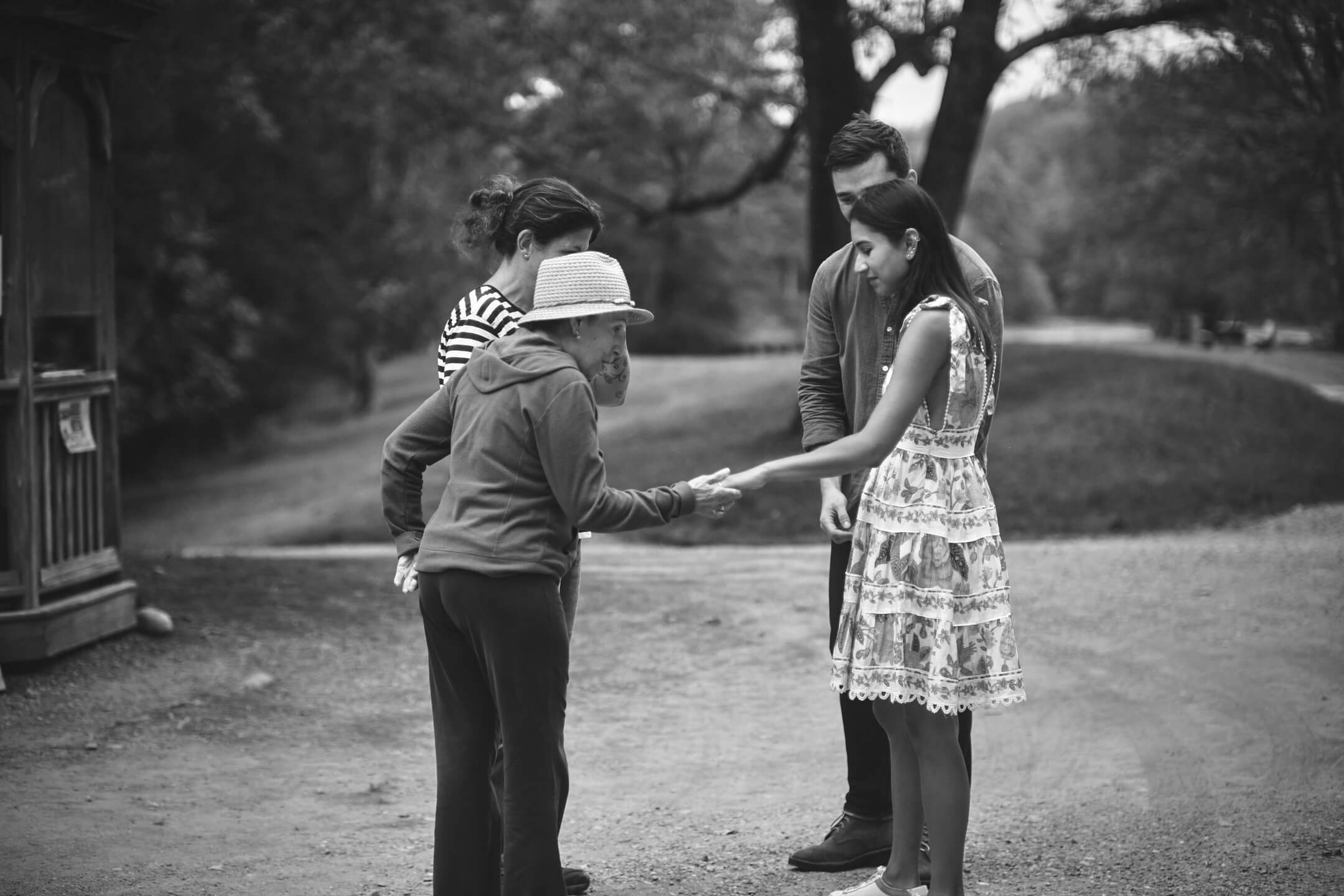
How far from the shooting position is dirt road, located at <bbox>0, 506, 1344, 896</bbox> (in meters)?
4.39

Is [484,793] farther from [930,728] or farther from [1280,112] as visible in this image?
[1280,112]

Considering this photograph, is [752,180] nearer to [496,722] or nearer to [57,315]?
[57,315]

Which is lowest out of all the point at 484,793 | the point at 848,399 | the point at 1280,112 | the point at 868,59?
the point at 484,793

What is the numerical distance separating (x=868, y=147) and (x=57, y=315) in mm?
5286

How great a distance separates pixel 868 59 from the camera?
1580 centimetres

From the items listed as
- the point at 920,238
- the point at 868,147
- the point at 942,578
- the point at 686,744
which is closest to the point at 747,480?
the point at 942,578

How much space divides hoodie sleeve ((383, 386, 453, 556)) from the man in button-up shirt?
123 cm

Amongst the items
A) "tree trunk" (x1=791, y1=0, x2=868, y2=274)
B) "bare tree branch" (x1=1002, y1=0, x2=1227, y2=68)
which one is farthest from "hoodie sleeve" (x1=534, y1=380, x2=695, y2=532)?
"bare tree branch" (x1=1002, y1=0, x2=1227, y2=68)

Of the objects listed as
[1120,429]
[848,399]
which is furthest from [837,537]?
[1120,429]

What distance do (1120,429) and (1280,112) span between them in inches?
209

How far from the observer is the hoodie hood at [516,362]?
3232 mm

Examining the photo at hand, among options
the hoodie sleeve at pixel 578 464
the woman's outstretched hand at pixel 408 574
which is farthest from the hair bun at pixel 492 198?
the woman's outstretched hand at pixel 408 574

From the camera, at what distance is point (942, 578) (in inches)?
139

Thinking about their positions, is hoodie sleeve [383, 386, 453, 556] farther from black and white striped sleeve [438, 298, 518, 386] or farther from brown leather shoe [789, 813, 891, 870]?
brown leather shoe [789, 813, 891, 870]
